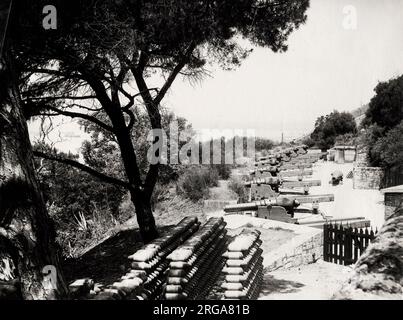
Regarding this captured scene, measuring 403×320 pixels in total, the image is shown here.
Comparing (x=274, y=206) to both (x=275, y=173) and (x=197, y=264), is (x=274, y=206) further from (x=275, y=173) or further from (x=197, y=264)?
(x=275, y=173)

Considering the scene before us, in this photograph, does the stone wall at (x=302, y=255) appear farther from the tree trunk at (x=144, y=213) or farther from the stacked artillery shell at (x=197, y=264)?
the tree trunk at (x=144, y=213)

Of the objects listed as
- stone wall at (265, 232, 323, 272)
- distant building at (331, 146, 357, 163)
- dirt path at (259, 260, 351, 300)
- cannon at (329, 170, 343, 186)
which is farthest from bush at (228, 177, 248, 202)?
distant building at (331, 146, 357, 163)

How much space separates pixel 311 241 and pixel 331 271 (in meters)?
0.99

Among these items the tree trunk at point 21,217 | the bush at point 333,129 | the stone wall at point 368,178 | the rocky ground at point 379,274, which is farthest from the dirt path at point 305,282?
the bush at point 333,129

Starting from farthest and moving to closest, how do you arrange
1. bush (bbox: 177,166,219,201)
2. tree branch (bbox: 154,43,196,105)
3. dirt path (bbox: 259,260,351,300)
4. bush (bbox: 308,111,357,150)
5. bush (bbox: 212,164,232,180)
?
bush (bbox: 308,111,357,150), bush (bbox: 212,164,232,180), bush (bbox: 177,166,219,201), tree branch (bbox: 154,43,196,105), dirt path (bbox: 259,260,351,300)

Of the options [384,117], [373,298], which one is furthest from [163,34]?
[384,117]

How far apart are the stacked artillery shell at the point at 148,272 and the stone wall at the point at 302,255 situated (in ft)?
8.82

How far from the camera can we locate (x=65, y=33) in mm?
6875

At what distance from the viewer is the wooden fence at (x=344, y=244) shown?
396 inches

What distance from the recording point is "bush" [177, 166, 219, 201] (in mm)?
18484

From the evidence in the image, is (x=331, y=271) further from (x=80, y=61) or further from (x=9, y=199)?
(x=9, y=199)

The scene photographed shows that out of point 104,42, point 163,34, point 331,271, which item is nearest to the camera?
point 104,42

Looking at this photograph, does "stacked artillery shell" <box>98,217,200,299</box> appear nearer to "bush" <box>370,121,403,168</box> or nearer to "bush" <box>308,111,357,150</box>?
"bush" <box>370,121,403,168</box>

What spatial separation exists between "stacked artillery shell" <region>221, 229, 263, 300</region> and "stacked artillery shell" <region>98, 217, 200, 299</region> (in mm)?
1009
